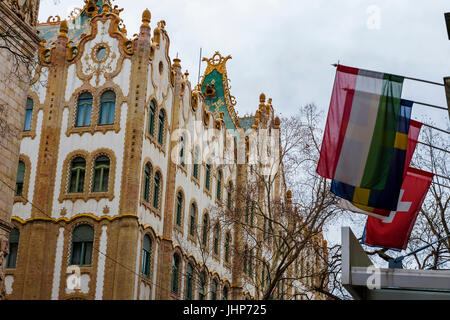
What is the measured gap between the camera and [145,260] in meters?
33.2

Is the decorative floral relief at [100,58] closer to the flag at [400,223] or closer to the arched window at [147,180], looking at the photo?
the arched window at [147,180]

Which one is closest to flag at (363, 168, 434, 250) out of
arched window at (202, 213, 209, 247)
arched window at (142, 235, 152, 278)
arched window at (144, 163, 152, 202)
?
arched window at (142, 235, 152, 278)

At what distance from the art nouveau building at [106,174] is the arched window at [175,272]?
0.32 feet

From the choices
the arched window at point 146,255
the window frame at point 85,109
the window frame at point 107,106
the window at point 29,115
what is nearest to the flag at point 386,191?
the arched window at point 146,255

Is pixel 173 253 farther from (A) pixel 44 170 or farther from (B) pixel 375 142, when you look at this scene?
(B) pixel 375 142

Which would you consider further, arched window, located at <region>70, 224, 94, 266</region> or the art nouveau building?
arched window, located at <region>70, 224, 94, 266</region>

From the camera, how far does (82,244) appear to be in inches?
1287

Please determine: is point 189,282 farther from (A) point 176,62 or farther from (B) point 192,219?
(A) point 176,62

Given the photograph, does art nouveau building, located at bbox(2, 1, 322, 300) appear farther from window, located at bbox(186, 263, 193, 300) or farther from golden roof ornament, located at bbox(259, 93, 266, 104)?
golden roof ornament, located at bbox(259, 93, 266, 104)

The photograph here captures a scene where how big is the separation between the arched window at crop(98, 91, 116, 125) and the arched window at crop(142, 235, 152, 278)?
587cm

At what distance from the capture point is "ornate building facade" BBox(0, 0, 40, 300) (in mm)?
21281

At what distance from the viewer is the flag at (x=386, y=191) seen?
625 inches

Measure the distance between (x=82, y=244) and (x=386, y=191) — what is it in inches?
776
